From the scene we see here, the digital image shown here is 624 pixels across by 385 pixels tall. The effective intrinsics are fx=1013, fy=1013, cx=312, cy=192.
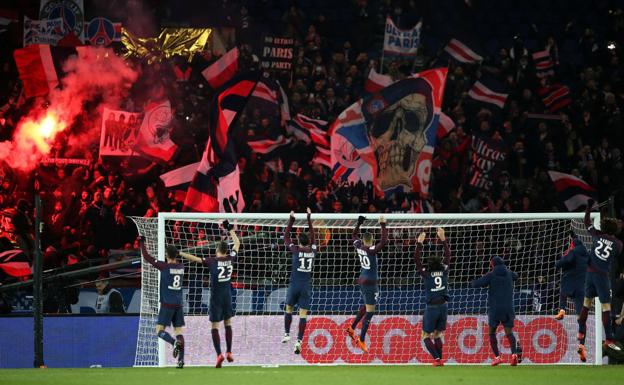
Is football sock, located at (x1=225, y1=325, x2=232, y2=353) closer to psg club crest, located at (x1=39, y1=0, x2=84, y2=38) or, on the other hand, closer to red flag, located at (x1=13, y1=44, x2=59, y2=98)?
red flag, located at (x1=13, y1=44, x2=59, y2=98)

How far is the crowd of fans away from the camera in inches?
695

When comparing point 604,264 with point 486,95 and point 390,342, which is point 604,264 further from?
point 486,95

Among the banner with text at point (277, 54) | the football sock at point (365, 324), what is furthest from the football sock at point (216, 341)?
the banner with text at point (277, 54)

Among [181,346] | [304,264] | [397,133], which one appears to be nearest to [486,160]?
[397,133]

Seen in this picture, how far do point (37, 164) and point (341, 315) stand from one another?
6.93 meters

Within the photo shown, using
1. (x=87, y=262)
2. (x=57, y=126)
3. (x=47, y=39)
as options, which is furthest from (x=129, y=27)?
(x=87, y=262)

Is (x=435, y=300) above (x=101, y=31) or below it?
below

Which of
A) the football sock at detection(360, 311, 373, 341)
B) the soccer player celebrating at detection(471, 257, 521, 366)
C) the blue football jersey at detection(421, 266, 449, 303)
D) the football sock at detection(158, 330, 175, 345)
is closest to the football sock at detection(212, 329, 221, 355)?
the football sock at detection(158, 330, 175, 345)

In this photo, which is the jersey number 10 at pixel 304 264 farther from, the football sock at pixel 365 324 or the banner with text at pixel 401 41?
the banner with text at pixel 401 41

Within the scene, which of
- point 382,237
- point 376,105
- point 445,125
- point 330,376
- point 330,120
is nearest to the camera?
point 330,376

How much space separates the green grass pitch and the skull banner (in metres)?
5.08

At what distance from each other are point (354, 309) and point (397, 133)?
402 centimetres

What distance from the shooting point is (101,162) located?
18.4 metres

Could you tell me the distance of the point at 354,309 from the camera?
619 inches
